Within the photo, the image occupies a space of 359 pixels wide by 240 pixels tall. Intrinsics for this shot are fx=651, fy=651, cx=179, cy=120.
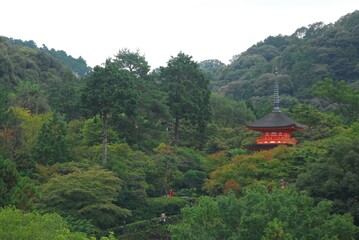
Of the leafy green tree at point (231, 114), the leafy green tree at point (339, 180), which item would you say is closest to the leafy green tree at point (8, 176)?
the leafy green tree at point (339, 180)

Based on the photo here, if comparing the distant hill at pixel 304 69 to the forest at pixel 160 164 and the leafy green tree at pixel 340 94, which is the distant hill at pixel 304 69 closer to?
the leafy green tree at pixel 340 94

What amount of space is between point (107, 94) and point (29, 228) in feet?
62.0

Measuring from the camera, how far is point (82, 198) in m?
28.9

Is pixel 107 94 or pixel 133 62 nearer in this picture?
pixel 107 94

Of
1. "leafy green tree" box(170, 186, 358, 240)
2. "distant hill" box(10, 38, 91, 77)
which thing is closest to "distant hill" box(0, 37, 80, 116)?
"leafy green tree" box(170, 186, 358, 240)

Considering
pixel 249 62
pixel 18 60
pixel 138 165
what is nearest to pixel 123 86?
pixel 138 165

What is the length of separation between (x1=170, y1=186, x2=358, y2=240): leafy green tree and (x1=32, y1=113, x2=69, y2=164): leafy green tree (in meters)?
13.6

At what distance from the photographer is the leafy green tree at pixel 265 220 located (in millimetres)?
19016

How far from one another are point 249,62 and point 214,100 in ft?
149

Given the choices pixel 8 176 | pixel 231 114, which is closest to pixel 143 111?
pixel 231 114

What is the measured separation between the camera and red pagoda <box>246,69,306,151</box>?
122 feet

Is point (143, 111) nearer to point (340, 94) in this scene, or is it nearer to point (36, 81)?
point (340, 94)

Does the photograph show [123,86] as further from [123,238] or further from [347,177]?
[347,177]

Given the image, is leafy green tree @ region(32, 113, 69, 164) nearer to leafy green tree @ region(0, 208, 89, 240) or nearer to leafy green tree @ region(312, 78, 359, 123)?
leafy green tree @ region(0, 208, 89, 240)
